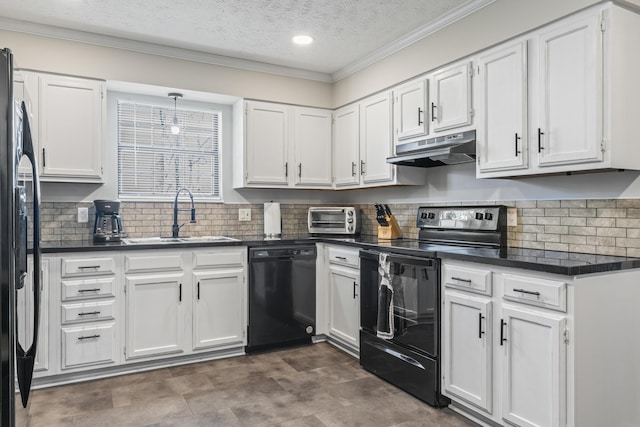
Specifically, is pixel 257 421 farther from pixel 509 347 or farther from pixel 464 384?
pixel 509 347

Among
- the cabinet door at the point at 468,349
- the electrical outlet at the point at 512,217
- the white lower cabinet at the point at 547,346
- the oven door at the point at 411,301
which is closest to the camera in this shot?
the white lower cabinet at the point at 547,346

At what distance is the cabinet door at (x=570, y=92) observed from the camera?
2.17m

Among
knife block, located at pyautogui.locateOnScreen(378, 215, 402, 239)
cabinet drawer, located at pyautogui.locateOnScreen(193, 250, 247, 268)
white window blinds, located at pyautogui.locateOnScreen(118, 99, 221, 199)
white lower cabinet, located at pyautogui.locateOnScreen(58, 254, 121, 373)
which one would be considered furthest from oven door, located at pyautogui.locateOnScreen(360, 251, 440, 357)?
white window blinds, located at pyautogui.locateOnScreen(118, 99, 221, 199)

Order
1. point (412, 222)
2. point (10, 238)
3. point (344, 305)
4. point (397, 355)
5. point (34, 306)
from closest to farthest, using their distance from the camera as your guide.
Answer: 1. point (10, 238)
2. point (34, 306)
3. point (397, 355)
4. point (344, 305)
5. point (412, 222)

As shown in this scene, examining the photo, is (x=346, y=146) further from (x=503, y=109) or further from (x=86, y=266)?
(x=86, y=266)

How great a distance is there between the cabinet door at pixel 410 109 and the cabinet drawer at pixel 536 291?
141cm

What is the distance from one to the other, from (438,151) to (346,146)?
1357 millimetres

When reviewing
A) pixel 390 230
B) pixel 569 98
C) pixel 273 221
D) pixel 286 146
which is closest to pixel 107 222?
pixel 273 221

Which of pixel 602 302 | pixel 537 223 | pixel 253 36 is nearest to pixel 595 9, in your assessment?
pixel 537 223

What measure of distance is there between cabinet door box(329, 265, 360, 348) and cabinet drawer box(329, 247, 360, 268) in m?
0.05

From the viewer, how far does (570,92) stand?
2273 mm

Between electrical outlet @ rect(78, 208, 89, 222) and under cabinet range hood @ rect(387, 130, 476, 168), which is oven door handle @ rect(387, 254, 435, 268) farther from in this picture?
A: electrical outlet @ rect(78, 208, 89, 222)

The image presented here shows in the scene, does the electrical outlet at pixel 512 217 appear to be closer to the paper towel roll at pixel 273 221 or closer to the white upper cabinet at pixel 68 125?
the paper towel roll at pixel 273 221

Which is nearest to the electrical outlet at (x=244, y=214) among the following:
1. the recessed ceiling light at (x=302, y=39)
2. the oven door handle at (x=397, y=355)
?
the recessed ceiling light at (x=302, y=39)
